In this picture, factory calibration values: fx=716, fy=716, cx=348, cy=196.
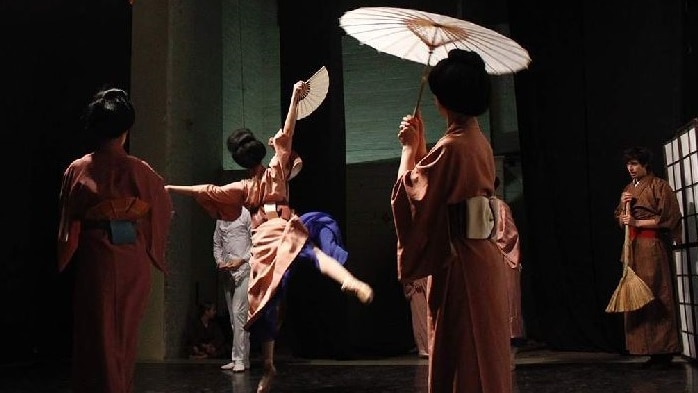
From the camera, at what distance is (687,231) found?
578cm

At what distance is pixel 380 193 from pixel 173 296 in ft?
8.38

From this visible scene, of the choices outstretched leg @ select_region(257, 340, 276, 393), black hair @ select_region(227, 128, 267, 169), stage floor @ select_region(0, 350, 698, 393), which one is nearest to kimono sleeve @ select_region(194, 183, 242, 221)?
black hair @ select_region(227, 128, 267, 169)

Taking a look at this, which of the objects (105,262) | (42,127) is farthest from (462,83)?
(42,127)

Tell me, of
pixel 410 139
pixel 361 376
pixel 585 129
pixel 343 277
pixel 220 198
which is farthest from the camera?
pixel 585 129

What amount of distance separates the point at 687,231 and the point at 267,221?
3596 millimetres

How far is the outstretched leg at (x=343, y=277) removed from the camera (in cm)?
345

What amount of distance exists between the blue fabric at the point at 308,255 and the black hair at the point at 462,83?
66.3 inches

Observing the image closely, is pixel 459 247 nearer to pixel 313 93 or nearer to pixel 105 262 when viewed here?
pixel 105 262

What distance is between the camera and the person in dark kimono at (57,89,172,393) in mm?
3023

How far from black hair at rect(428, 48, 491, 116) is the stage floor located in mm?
2562

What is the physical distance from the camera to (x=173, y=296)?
696cm

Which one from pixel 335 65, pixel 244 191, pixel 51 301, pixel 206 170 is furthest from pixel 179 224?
pixel 244 191

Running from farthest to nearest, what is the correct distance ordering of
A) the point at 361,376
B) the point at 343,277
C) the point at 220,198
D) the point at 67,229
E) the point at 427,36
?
the point at 361,376
the point at 220,198
the point at 343,277
the point at 67,229
the point at 427,36

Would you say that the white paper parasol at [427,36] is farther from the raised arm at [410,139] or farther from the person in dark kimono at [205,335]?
the person in dark kimono at [205,335]
